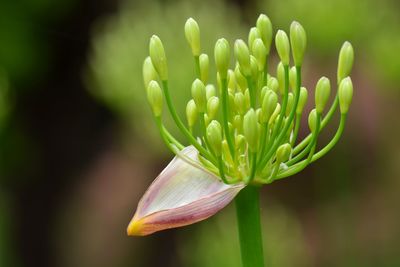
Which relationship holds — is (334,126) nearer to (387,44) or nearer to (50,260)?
(387,44)

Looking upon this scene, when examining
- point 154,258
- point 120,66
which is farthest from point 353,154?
point 120,66

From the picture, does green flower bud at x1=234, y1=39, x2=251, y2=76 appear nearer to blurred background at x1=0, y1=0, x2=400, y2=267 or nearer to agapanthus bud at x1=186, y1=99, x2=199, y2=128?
agapanthus bud at x1=186, y1=99, x2=199, y2=128

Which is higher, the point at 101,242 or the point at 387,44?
the point at 387,44

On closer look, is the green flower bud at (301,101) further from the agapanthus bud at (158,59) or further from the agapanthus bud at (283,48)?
the agapanthus bud at (158,59)

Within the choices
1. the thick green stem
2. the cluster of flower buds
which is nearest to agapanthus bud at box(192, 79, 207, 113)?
the cluster of flower buds

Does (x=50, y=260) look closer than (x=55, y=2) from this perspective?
No

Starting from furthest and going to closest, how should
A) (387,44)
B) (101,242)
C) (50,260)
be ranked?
(50,260) → (101,242) → (387,44)
